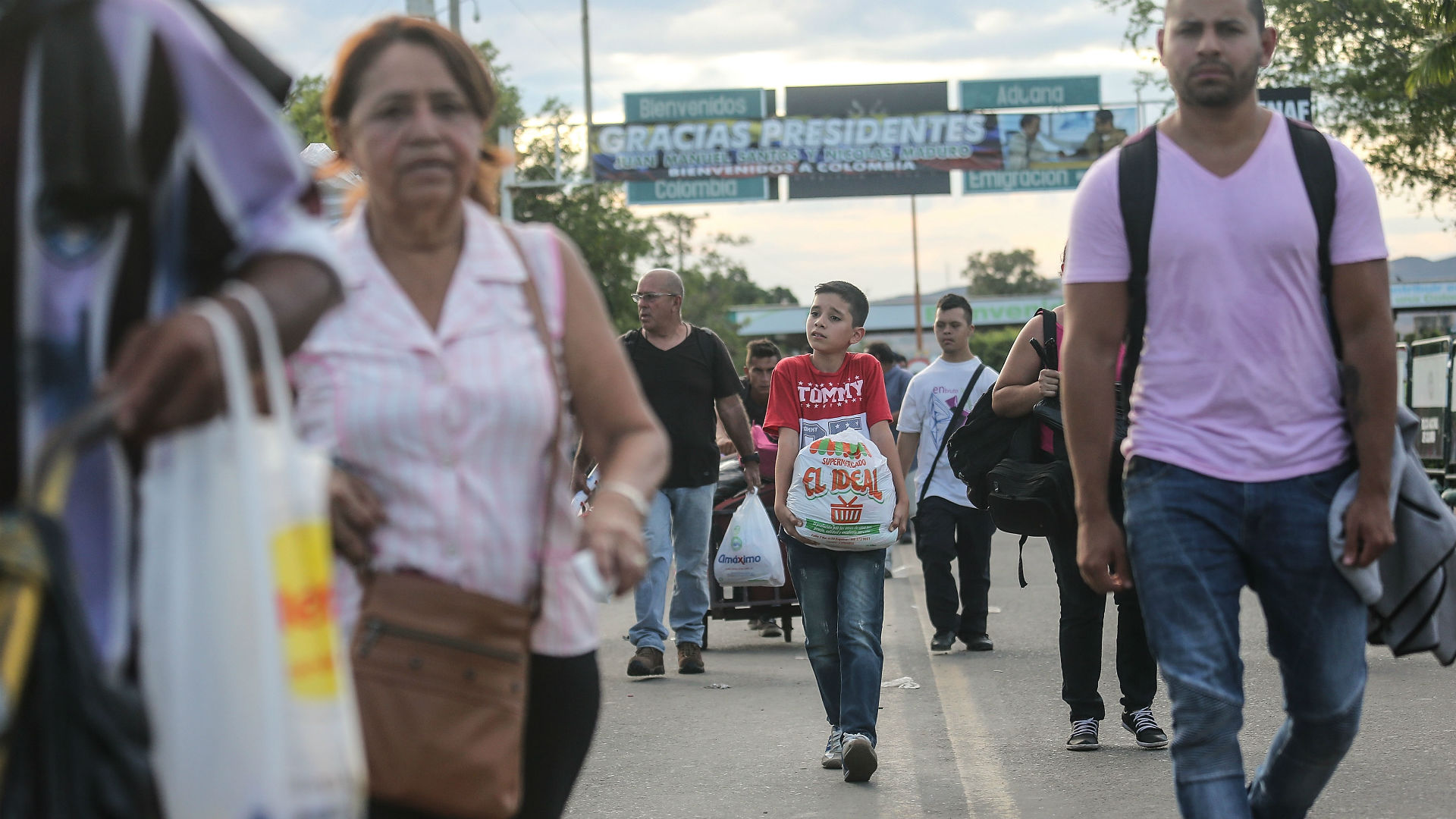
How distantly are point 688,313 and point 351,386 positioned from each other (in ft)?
250

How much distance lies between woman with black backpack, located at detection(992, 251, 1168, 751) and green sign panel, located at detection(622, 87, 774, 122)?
113 feet

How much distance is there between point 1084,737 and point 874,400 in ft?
5.06

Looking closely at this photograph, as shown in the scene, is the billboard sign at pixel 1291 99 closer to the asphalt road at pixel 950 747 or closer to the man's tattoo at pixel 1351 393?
the asphalt road at pixel 950 747

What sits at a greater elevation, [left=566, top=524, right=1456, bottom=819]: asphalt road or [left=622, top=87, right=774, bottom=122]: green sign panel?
[left=622, top=87, right=774, bottom=122]: green sign panel

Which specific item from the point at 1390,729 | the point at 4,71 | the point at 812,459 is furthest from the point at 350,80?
the point at 1390,729

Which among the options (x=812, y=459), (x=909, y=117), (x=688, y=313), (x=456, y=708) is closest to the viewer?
(x=456, y=708)

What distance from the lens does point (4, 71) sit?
1.90 metres

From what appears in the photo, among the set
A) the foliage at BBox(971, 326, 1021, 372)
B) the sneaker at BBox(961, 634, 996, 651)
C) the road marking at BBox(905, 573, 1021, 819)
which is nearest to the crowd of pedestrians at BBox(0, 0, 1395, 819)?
the road marking at BBox(905, 573, 1021, 819)

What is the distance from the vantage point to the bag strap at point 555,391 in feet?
8.89

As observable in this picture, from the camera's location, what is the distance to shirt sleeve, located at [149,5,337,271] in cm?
198

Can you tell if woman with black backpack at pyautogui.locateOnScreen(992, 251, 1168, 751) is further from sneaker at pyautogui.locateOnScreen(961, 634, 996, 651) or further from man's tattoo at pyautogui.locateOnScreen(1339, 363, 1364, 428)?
sneaker at pyautogui.locateOnScreen(961, 634, 996, 651)

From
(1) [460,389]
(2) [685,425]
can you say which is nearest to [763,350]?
(2) [685,425]

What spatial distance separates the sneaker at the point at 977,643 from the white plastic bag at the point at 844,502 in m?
3.34

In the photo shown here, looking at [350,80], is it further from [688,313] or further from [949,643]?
[688,313]
